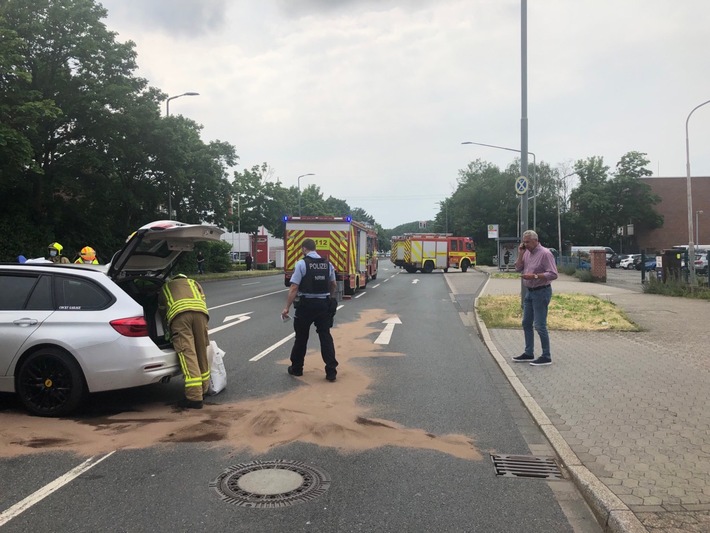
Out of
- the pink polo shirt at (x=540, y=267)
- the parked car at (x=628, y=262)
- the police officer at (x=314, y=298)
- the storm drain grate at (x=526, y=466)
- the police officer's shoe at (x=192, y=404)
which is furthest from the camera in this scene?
the parked car at (x=628, y=262)

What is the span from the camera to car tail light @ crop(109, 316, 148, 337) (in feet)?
18.4

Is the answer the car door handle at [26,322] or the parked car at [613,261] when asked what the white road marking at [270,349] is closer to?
the car door handle at [26,322]

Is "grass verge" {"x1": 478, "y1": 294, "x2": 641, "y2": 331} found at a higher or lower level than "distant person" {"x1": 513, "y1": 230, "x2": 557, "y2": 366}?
lower

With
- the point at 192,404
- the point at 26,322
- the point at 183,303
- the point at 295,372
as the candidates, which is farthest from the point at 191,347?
the point at 295,372

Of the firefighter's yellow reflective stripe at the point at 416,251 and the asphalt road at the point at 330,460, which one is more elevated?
the firefighter's yellow reflective stripe at the point at 416,251

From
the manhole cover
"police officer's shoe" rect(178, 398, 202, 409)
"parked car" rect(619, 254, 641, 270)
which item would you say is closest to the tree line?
"police officer's shoe" rect(178, 398, 202, 409)

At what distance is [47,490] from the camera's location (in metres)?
Result: 3.95

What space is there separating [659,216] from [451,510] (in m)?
74.4

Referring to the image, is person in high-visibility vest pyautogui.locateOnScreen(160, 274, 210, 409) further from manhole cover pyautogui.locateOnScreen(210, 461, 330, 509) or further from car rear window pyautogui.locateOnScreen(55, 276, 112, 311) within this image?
manhole cover pyautogui.locateOnScreen(210, 461, 330, 509)

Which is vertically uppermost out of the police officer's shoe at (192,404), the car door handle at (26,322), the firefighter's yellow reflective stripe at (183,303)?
the firefighter's yellow reflective stripe at (183,303)

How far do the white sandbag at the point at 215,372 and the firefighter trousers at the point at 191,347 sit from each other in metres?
0.22

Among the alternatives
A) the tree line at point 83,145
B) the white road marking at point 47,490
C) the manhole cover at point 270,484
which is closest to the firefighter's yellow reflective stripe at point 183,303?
the white road marking at point 47,490

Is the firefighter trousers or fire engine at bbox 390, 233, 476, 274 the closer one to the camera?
the firefighter trousers

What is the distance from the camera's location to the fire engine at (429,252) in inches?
1638
